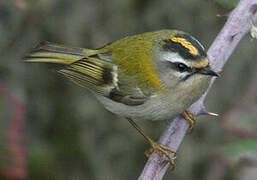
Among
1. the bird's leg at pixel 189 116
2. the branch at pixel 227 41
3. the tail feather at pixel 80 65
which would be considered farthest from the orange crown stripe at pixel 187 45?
the tail feather at pixel 80 65

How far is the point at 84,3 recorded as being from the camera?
4.61m

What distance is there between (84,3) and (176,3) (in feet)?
3.64

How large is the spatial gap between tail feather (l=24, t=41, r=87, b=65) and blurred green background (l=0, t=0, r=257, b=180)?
0.41 metres

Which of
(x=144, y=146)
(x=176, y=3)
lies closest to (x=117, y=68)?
(x=176, y=3)

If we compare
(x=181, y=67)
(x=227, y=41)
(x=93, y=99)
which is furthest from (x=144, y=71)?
(x=93, y=99)

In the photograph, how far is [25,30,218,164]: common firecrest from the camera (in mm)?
2834

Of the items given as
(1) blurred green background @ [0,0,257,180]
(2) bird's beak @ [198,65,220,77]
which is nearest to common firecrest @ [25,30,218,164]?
(2) bird's beak @ [198,65,220,77]

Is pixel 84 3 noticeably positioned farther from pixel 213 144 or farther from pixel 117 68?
pixel 213 144

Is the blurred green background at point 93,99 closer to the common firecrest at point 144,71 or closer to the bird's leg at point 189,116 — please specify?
the common firecrest at point 144,71

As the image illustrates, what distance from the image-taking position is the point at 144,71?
10.5ft

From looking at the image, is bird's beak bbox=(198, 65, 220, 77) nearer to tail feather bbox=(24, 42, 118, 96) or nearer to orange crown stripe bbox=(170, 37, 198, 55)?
orange crown stripe bbox=(170, 37, 198, 55)

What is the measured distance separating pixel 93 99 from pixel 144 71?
201 cm

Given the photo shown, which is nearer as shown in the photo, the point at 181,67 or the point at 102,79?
the point at 181,67

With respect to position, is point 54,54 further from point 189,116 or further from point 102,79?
point 189,116
